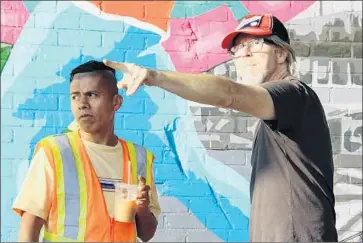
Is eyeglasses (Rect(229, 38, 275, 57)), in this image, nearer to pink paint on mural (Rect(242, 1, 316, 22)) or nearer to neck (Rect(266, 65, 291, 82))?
neck (Rect(266, 65, 291, 82))

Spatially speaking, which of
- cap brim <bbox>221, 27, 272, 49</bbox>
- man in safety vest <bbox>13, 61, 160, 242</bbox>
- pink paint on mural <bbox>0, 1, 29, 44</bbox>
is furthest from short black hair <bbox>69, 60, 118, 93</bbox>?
pink paint on mural <bbox>0, 1, 29, 44</bbox>

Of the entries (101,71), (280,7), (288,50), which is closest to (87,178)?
(101,71)

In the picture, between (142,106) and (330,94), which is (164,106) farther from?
(330,94)

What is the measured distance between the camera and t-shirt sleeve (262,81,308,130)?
229 cm

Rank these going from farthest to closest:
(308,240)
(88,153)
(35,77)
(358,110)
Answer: (358,110) < (35,77) < (88,153) < (308,240)

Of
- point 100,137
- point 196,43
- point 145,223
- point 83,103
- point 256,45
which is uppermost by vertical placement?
point 196,43

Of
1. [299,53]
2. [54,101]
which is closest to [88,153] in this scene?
[54,101]

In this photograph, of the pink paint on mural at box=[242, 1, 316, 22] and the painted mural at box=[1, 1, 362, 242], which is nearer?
the painted mural at box=[1, 1, 362, 242]

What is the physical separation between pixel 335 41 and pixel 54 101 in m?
1.77

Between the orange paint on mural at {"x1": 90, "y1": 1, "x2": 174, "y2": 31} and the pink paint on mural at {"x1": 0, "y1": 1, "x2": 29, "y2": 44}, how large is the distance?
42 centimetres

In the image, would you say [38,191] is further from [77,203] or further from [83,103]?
[83,103]

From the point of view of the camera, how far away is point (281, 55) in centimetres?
263

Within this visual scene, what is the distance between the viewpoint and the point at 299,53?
182 inches

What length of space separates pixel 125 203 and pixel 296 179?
95 centimetres
